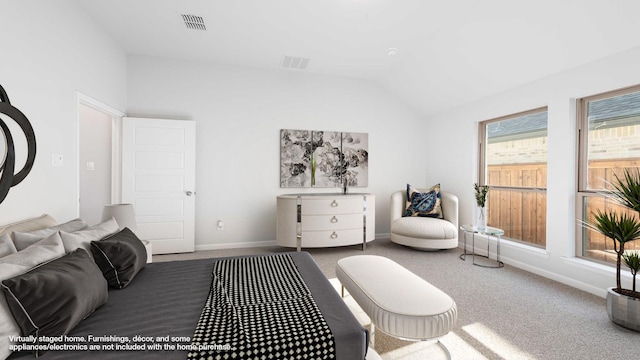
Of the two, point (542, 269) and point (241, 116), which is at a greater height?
point (241, 116)

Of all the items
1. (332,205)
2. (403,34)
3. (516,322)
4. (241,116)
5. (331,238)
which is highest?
(403,34)

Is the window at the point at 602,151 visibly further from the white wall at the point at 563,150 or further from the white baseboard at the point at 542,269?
the white baseboard at the point at 542,269

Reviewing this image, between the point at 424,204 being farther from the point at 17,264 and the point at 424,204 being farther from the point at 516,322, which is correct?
the point at 17,264

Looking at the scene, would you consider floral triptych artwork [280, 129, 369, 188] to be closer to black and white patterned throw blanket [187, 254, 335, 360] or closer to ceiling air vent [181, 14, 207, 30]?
ceiling air vent [181, 14, 207, 30]

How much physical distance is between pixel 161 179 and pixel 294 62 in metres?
2.50

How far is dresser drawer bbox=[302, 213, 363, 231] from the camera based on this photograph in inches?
154

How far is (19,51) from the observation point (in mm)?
1983

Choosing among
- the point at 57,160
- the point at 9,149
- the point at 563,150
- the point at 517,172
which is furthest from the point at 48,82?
the point at 517,172

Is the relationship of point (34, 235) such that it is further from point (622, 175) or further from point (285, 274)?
point (622, 175)

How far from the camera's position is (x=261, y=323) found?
1172mm

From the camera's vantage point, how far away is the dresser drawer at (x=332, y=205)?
390 centimetres

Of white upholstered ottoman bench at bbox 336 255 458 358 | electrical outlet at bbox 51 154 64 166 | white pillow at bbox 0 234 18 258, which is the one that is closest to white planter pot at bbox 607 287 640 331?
white upholstered ottoman bench at bbox 336 255 458 358

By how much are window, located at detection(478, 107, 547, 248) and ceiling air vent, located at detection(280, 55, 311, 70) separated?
2783 mm

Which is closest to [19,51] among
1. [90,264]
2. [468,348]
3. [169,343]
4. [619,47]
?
A: [90,264]
